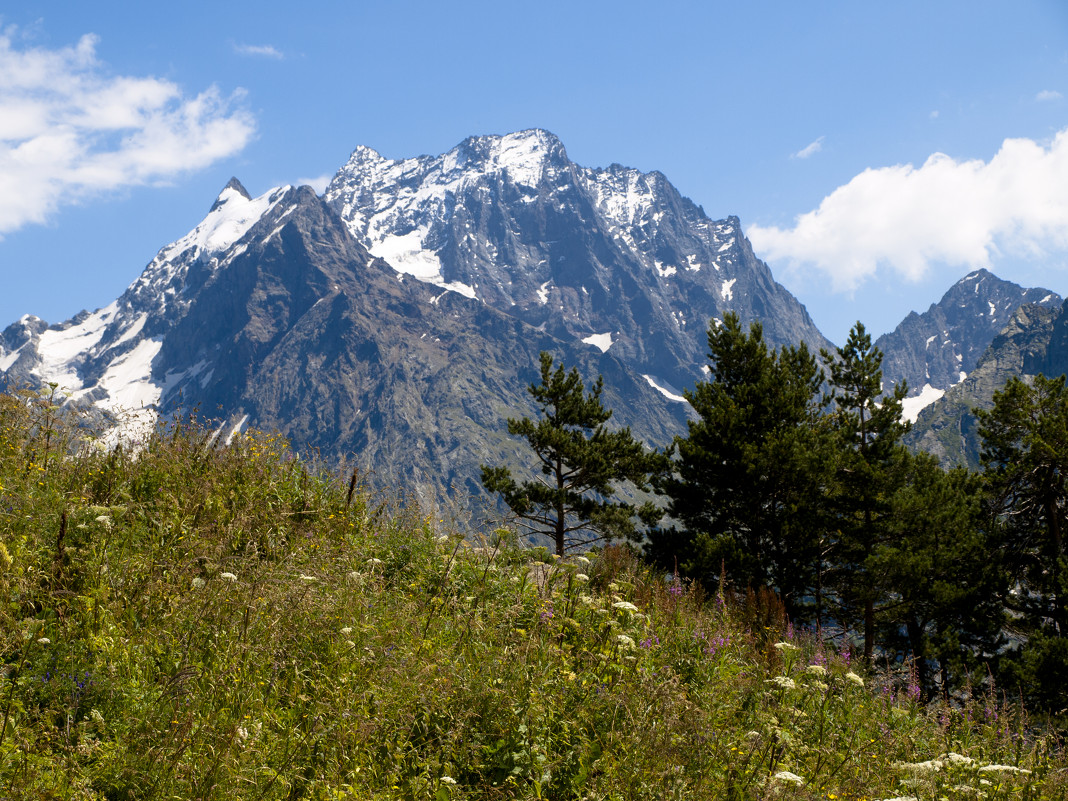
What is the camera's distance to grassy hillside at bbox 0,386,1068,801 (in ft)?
14.2

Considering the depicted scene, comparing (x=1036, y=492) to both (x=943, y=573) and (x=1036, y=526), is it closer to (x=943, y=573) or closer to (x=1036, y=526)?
(x=1036, y=526)

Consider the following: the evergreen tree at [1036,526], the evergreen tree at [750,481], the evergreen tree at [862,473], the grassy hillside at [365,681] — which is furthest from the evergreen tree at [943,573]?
the grassy hillside at [365,681]

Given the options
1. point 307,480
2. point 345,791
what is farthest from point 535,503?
point 345,791

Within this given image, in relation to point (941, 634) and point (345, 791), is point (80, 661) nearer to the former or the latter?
point (345, 791)

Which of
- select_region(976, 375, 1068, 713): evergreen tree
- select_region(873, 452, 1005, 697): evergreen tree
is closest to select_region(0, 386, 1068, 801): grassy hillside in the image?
select_region(976, 375, 1068, 713): evergreen tree

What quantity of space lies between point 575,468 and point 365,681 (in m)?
26.0

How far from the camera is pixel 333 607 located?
18.2 ft

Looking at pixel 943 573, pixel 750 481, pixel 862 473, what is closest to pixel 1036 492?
pixel 862 473

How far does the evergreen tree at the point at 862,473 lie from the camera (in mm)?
28547

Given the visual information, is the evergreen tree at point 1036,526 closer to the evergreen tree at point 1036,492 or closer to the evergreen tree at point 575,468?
the evergreen tree at point 1036,492

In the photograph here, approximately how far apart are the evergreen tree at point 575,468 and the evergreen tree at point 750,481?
2210 mm

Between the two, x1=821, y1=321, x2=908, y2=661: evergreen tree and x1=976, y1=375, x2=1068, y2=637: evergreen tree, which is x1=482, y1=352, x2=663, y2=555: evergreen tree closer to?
x1=821, y1=321, x2=908, y2=661: evergreen tree

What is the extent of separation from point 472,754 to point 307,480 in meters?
4.97

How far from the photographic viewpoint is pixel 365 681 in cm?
504
